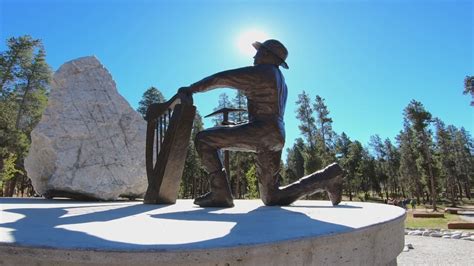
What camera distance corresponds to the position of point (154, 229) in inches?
86.4

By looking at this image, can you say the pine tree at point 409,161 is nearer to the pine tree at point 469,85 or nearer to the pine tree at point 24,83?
the pine tree at point 469,85

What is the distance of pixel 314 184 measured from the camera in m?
4.20

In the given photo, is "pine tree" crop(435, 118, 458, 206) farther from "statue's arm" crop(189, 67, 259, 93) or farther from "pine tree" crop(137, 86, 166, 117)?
"statue's arm" crop(189, 67, 259, 93)

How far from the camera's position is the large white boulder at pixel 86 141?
786cm

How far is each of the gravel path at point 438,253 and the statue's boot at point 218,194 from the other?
5.02 m

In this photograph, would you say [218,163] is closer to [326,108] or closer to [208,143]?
[208,143]

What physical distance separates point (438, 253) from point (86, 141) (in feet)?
30.0

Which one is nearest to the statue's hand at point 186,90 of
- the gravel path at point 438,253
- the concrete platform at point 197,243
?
the concrete platform at point 197,243

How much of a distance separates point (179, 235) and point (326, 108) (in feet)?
130

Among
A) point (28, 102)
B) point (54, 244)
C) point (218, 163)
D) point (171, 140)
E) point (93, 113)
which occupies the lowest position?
point (54, 244)

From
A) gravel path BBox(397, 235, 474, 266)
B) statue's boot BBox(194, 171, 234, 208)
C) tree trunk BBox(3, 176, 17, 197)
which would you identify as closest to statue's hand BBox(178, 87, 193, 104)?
statue's boot BBox(194, 171, 234, 208)

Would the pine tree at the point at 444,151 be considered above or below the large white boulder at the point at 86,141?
above

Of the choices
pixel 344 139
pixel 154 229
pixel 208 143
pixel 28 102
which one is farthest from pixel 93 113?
pixel 344 139

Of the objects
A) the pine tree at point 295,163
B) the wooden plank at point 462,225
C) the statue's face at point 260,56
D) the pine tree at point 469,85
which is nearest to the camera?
the statue's face at point 260,56
